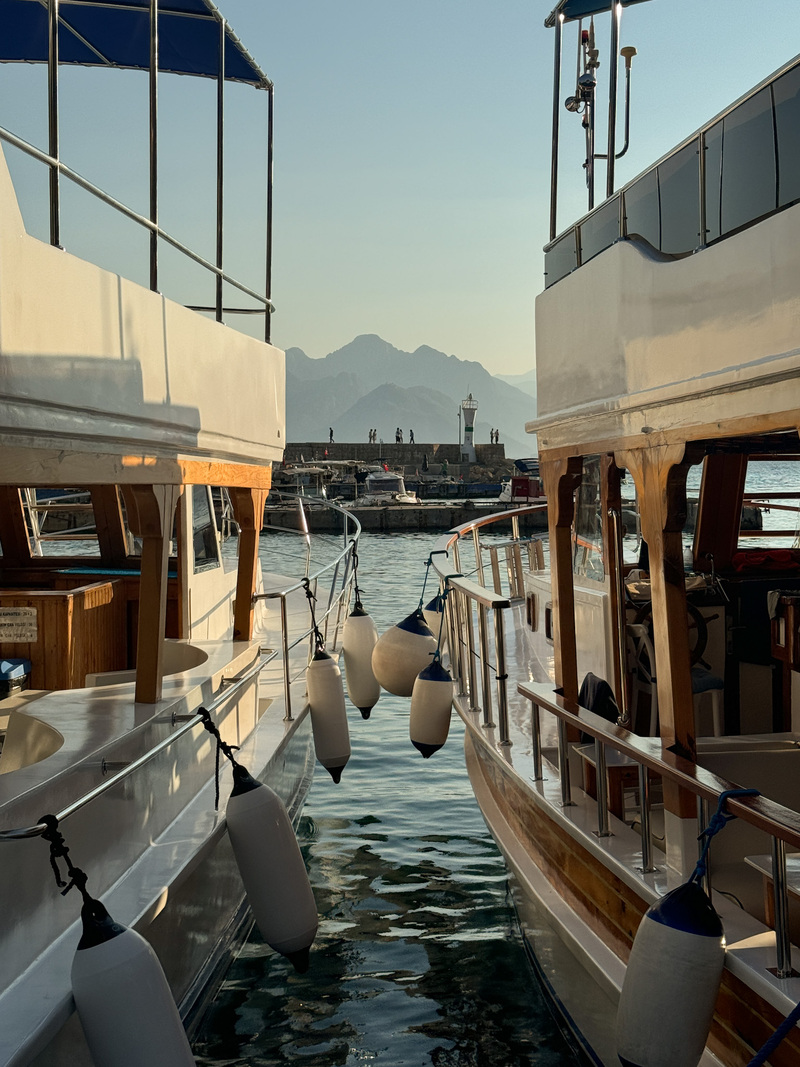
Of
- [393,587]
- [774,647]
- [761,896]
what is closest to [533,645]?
[774,647]

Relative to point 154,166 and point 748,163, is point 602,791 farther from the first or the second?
point 154,166

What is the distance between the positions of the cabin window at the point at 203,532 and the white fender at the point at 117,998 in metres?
5.44

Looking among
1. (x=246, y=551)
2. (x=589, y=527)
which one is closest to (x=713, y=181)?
(x=589, y=527)

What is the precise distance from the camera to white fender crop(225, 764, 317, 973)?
5.08m

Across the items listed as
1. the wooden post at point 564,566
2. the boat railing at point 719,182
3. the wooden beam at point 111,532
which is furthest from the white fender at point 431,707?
the boat railing at point 719,182

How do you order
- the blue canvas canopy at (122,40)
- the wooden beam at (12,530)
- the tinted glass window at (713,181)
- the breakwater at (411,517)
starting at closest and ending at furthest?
1. the tinted glass window at (713,181)
2. the blue canvas canopy at (122,40)
3. the wooden beam at (12,530)
4. the breakwater at (411,517)

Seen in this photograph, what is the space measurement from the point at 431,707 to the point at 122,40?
6.15 m

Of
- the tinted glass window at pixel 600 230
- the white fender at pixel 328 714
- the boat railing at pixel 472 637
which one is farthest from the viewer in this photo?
the white fender at pixel 328 714

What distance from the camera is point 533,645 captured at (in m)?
9.63

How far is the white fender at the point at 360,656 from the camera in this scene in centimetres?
945

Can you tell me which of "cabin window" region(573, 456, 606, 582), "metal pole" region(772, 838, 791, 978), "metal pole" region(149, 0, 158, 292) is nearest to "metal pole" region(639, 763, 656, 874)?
"metal pole" region(772, 838, 791, 978)

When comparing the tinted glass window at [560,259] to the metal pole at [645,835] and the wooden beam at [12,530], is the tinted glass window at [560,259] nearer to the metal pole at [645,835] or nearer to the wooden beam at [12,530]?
the metal pole at [645,835]

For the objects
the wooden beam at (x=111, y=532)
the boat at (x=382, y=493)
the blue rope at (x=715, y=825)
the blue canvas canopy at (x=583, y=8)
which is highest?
the blue canvas canopy at (x=583, y=8)

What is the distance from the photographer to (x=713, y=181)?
392 cm
